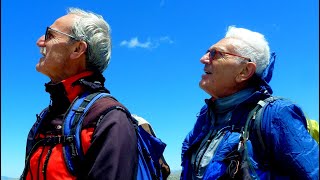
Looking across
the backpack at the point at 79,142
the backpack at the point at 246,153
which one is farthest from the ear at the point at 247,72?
the backpack at the point at 79,142

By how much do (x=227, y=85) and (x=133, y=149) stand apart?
203 centimetres

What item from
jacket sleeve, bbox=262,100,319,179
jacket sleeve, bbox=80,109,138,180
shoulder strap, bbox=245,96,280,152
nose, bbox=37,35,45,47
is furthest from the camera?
nose, bbox=37,35,45,47

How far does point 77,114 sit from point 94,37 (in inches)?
48.3

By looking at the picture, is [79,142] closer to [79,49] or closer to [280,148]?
[79,49]

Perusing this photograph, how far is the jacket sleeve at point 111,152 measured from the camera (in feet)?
12.7

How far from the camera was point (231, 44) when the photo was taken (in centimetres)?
591

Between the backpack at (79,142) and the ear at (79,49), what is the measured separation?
25.0 inches

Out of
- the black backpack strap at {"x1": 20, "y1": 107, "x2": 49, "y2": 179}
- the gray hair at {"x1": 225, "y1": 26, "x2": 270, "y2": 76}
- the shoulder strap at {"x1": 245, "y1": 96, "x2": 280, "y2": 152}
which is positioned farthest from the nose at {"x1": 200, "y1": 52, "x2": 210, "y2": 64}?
the black backpack strap at {"x1": 20, "y1": 107, "x2": 49, "y2": 179}

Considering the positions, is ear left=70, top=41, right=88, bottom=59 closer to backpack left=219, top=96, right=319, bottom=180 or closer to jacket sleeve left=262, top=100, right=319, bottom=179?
backpack left=219, top=96, right=319, bottom=180

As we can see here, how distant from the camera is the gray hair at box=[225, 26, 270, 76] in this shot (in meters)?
5.80

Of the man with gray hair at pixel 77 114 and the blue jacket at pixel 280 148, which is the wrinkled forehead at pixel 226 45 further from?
the man with gray hair at pixel 77 114

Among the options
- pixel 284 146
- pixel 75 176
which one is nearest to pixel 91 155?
pixel 75 176

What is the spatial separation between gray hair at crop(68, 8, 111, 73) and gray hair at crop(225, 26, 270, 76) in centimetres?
181

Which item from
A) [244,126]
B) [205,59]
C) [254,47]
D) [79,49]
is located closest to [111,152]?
[79,49]
